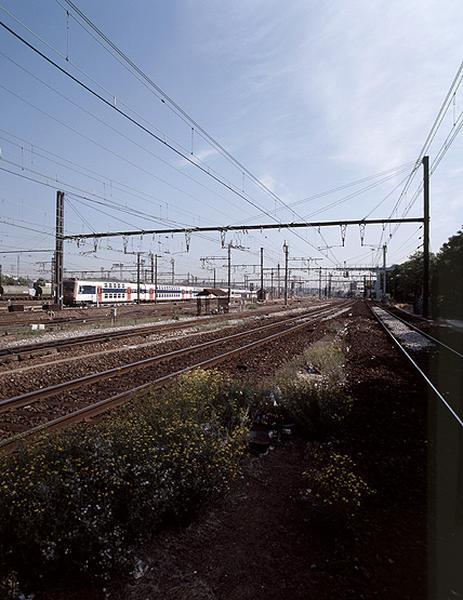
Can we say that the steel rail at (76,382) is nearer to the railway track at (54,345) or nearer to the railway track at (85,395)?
the railway track at (85,395)

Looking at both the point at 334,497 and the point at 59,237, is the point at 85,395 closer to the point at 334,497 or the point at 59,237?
the point at 334,497

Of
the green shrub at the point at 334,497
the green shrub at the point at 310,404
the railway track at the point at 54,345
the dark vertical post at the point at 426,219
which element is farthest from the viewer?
the dark vertical post at the point at 426,219

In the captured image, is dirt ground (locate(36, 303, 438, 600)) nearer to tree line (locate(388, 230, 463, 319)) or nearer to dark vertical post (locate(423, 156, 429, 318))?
dark vertical post (locate(423, 156, 429, 318))

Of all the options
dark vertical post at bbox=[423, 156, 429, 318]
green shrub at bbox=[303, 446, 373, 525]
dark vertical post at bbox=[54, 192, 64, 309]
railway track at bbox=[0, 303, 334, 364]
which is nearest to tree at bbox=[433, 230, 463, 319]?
dark vertical post at bbox=[423, 156, 429, 318]

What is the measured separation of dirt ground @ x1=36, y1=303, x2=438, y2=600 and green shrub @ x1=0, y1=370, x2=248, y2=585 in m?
0.20

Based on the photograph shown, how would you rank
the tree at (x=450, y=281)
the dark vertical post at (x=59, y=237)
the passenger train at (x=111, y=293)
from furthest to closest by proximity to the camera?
the passenger train at (x=111, y=293), the dark vertical post at (x=59, y=237), the tree at (x=450, y=281)

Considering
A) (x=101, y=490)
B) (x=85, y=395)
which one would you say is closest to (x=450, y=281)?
(x=85, y=395)

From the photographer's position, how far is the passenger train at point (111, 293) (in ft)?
160

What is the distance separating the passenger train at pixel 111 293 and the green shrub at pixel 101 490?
153 feet

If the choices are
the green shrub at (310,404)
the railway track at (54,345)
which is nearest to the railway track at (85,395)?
the green shrub at (310,404)

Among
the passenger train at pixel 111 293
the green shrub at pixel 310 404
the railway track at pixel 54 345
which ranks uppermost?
the passenger train at pixel 111 293

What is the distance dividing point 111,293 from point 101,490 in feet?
179

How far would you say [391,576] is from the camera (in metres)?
3.03

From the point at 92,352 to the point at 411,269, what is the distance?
4146 cm
